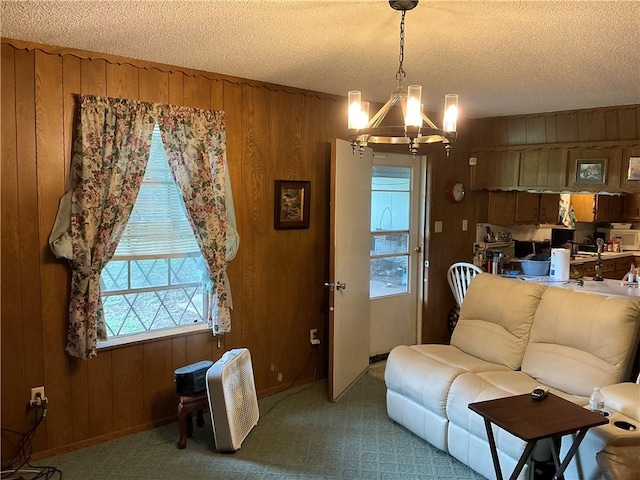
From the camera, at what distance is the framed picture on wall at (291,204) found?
380cm

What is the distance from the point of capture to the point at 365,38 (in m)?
2.61

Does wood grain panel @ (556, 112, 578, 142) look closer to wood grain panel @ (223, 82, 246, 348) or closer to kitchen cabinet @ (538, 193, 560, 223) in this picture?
kitchen cabinet @ (538, 193, 560, 223)

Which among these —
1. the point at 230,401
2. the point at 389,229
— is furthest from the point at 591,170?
the point at 230,401

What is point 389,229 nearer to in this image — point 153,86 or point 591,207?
point 153,86

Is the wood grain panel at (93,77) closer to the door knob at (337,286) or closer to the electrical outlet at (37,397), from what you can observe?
the electrical outlet at (37,397)

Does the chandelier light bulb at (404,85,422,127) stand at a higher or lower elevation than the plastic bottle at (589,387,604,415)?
higher

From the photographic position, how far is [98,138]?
9.61 feet

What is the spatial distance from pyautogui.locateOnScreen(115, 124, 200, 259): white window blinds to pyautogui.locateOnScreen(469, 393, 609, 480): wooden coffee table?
214 centimetres

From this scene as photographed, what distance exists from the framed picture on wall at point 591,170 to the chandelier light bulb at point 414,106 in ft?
10.4

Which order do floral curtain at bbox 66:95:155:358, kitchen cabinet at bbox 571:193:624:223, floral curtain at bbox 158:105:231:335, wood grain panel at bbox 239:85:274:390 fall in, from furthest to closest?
kitchen cabinet at bbox 571:193:624:223 < wood grain panel at bbox 239:85:274:390 < floral curtain at bbox 158:105:231:335 < floral curtain at bbox 66:95:155:358

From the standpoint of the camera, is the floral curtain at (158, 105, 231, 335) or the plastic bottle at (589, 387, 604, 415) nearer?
the plastic bottle at (589, 387, 604, 415)

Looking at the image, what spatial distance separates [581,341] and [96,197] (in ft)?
9.47

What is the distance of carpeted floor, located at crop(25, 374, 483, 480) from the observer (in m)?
2.81

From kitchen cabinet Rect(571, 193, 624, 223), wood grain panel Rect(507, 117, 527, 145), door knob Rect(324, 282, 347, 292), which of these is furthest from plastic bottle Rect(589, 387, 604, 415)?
kitchen cabinet Rect(571, 193, 624, 223)
